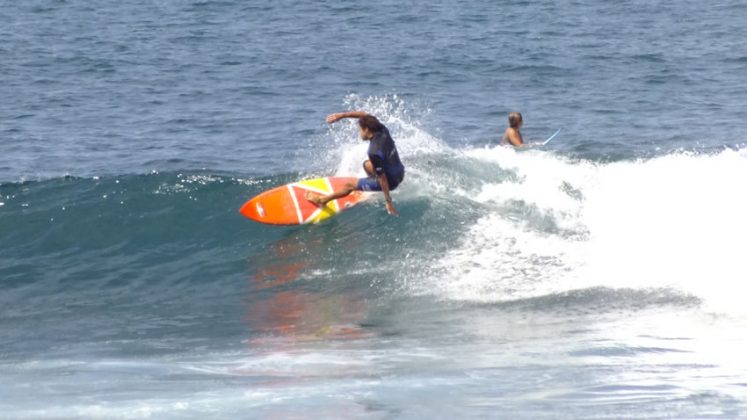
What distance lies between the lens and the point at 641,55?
26.8m

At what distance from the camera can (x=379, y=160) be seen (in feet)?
43.3

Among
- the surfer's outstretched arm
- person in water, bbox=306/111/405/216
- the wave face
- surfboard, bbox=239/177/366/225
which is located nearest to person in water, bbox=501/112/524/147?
the wave face

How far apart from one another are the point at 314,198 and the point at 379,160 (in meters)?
1.48

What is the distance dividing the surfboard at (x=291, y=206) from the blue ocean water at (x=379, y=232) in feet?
0.78

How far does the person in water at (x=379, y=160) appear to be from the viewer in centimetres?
1295

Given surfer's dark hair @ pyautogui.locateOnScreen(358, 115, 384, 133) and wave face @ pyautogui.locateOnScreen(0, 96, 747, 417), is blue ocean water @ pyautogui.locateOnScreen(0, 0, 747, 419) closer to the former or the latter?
wave face @ pyautogui.locateOnScreen(0, 96, 747, 417)

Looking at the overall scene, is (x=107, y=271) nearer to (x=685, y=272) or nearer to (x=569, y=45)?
(x=685, y=272)

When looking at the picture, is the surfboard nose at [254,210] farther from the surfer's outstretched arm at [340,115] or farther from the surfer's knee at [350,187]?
the surfer's outstretched arm at [340,115]

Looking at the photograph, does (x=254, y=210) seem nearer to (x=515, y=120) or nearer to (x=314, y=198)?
(x=314, y=198)

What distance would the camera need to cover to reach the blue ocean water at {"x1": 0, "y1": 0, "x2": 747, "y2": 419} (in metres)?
8.85

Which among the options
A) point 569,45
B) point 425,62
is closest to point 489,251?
point 425,62

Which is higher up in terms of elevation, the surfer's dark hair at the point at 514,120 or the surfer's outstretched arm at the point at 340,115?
the surfer's outstretched arm at the point at 340,115

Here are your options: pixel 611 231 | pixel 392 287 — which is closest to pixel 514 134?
pixel 611 231

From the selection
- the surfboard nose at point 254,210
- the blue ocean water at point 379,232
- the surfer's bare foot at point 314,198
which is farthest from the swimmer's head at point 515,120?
the surfboard nose at point 254,210
